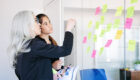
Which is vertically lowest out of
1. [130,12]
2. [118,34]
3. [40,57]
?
[40,57]

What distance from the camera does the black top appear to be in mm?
1458

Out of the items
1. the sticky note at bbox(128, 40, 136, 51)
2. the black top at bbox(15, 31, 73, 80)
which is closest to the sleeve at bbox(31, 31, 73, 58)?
the black top at bbox(15, 31, 73, 80)

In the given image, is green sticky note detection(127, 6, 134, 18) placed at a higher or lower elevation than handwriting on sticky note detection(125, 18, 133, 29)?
higher

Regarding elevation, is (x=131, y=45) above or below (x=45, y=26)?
below

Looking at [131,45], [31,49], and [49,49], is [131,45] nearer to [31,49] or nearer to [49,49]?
[49,49]

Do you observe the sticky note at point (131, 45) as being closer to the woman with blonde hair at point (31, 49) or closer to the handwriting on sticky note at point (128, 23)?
the handwriting on sticky note at point (128, 23)

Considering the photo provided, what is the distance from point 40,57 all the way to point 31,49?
3.5 inches

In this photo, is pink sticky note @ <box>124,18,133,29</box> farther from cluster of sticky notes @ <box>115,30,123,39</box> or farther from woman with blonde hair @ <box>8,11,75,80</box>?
woman with blonde hair @ <box>8,11,75,80</box>

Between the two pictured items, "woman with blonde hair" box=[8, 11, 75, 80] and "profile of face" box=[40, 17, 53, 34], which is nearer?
"woman with blonde hair" box=[8, 11, 75, 80]

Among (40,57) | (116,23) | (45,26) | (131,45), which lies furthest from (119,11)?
(40,57)

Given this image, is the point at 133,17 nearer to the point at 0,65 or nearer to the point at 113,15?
the point at 113,15

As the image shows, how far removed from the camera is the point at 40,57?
4.94 feet

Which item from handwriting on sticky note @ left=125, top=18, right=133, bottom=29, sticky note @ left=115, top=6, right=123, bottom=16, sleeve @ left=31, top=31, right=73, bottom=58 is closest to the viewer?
sleeve @ left=31, top=31, right=73, bottom=58

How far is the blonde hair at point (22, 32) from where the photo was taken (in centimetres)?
150
